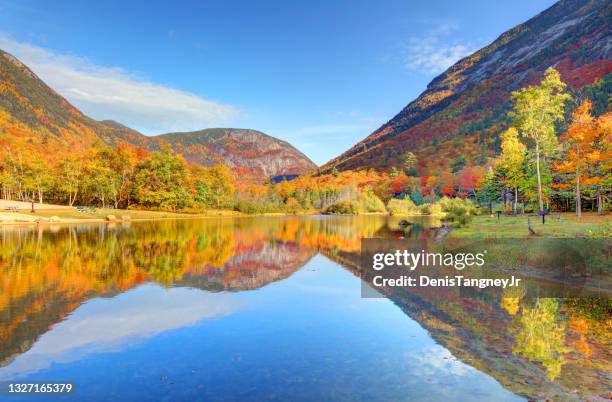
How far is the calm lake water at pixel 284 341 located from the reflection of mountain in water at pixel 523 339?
48 mm

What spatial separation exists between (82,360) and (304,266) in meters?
18.8

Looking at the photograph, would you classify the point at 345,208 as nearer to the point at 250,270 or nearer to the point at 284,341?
the point at 250,270

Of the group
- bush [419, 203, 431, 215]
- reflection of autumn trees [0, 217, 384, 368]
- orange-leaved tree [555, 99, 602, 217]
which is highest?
orange-leaved tree [555, 99, 602, 217]

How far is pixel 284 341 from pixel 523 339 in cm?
703

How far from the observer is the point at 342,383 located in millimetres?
8969

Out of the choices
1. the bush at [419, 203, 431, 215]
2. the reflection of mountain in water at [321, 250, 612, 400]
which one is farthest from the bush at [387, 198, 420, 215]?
the reflection of mountain in water at [321, 250, 612, 400]

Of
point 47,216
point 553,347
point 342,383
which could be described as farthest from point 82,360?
point 47,216

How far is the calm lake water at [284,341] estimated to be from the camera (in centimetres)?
866

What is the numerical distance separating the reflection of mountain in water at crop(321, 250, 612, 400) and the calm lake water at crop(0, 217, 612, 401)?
0.05 m

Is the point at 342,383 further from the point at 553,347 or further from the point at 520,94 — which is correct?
the point at 520,94

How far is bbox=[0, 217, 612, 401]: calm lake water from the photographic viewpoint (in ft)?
28.4

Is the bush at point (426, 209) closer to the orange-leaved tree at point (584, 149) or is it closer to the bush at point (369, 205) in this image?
the bush at point (369, 205)

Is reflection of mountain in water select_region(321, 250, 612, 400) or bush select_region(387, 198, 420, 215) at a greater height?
bush select_region(387, 198, 420, 215)

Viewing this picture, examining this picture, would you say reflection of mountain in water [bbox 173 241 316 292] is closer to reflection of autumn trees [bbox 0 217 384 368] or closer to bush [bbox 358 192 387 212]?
reflection of autumn trees [bbox 0 217 384 368]
